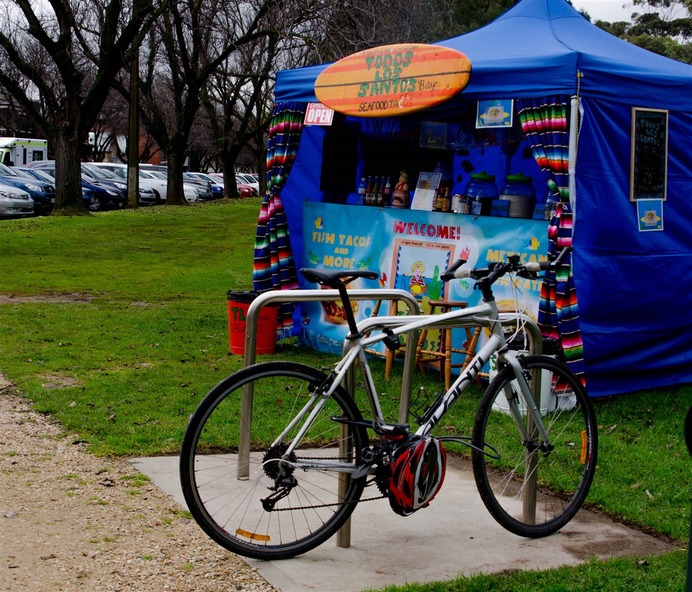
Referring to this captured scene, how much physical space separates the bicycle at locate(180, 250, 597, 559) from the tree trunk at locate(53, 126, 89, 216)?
806 inches

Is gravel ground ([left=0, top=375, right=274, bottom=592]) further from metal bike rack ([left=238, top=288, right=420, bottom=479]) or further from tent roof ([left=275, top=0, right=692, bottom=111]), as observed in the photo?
tent roof ([left=275, top=0, right=692, bottom=111])

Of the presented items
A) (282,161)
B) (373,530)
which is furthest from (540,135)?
(373,530)

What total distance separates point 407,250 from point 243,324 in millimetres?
1671

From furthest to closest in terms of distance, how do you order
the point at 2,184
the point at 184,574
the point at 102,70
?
the point at 2,184 → the point at 102,70 → the point at 184,574

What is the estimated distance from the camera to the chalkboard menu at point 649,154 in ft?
25.1

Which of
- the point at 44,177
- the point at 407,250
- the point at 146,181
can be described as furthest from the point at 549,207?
the point at 146,181

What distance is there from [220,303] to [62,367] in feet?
14.8

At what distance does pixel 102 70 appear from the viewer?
24156mm

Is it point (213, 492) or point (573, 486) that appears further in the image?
point (573, 486)

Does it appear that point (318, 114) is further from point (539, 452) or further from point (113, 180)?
point (113, 180)

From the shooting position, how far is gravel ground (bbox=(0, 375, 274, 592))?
399 centimetres

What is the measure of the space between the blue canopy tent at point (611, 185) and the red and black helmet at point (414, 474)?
335 centimetres

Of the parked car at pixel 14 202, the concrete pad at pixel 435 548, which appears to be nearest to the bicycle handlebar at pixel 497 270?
the concrete pad at pixel 435 548

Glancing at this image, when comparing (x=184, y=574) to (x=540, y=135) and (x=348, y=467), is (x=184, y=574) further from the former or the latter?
(x=540, y=135)
